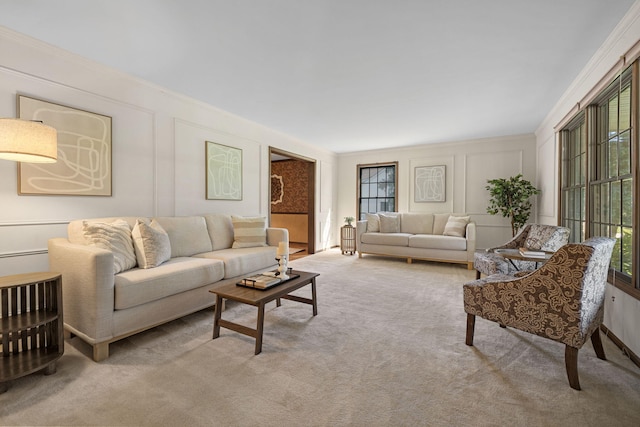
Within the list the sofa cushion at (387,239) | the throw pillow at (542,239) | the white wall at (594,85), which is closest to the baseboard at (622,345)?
the white wall at (594,85)

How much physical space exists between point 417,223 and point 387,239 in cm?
89

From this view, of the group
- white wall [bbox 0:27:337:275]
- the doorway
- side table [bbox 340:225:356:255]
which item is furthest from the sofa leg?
the doorway

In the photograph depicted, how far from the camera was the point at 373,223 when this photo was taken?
20.2ft

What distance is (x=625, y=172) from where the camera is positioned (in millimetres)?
2328

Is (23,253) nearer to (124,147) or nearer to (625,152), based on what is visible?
(124,147)

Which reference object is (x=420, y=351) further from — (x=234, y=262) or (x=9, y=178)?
(x=9, y=178)

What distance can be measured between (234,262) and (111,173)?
152 cm

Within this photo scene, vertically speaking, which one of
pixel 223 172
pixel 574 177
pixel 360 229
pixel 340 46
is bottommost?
pixel 360 229

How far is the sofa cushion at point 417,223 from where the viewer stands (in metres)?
6.11

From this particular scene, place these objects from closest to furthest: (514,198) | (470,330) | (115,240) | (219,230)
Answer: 1. (470,330)
2. (115,240)
3. (219,230)
4. (514,198)

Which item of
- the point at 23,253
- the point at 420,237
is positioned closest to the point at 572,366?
the point at 420,237

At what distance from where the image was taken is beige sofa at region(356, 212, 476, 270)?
5168 mm

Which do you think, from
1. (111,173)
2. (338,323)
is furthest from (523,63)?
(111,173)

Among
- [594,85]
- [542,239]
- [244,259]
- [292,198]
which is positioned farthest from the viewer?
[292,198]
